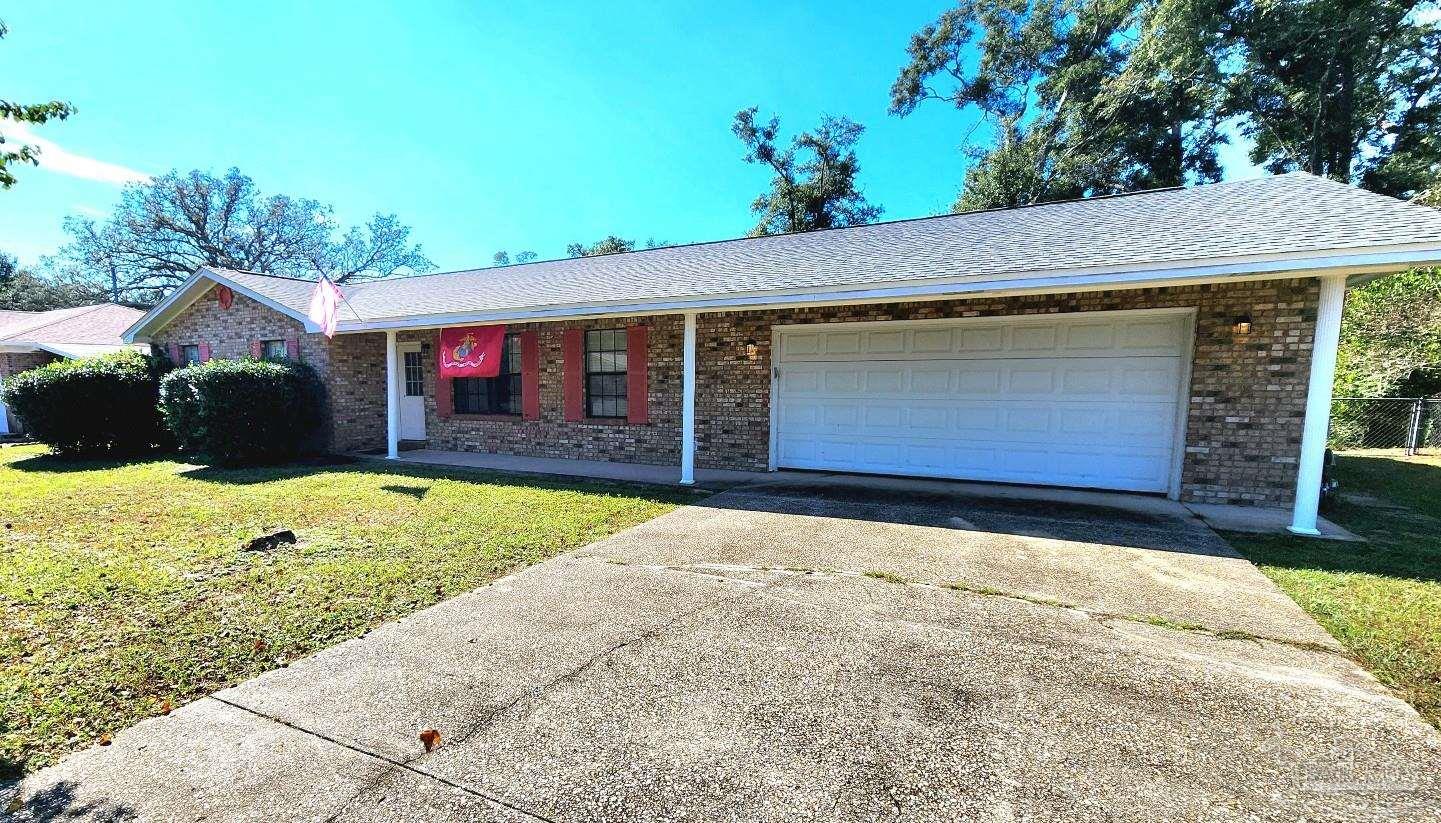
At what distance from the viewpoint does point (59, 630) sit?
11.1ft

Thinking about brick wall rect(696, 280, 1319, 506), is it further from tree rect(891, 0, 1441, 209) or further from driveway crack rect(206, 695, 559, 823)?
tree rect(891, 0, 1441, 209)

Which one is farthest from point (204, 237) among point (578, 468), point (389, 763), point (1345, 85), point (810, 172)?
point (1345, 85)

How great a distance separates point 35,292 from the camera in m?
32.7

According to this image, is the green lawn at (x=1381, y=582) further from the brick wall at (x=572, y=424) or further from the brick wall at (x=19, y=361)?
the brick wall at (x=19, y=361)

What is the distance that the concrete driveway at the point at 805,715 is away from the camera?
2025 millimetres

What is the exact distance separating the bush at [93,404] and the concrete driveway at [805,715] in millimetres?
12104

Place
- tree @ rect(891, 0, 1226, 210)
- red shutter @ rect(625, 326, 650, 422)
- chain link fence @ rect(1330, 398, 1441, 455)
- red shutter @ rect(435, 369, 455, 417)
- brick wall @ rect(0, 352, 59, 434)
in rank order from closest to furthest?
red shutter @ rect(625, 326, 650, 422) < red shutter @ rect(435, 369, 455, 417) < chain link fence @ rect(1330, 398, 1441, 455) < brick wall @ rect(0, 352, 59, 434) < tree @ rect(891, 0, 1226, 210)

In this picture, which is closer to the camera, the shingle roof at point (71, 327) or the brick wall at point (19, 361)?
the brick wall at point (19, 361)

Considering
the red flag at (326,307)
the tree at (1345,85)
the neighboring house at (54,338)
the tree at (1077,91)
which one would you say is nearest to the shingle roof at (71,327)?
the neighboring house at (54,338)

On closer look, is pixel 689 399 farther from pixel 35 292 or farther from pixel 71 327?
pixel 35 292

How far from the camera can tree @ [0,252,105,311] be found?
105 ft

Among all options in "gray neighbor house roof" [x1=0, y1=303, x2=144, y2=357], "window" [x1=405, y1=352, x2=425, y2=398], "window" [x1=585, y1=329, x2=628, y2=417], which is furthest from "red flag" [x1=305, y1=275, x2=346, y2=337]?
"gray neighbor house roof" [x1=0, y1=303, x2=144, y2=357]

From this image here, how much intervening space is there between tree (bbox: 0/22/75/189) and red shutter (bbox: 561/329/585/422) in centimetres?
678

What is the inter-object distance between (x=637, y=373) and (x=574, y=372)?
4.16 feet
